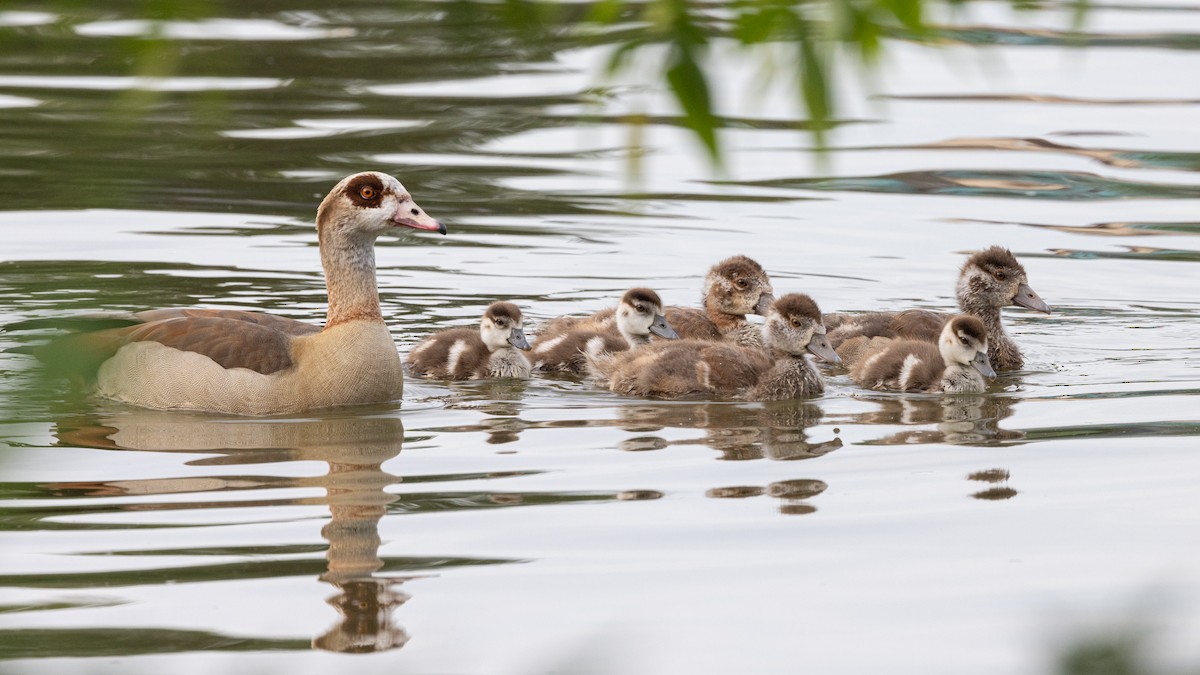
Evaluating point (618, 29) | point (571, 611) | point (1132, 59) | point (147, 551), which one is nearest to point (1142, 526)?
point (571, 611)

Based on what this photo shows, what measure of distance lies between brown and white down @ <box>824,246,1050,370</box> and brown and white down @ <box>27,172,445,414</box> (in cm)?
277

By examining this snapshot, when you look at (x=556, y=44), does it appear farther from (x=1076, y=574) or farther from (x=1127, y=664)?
(x=1076, y=574)

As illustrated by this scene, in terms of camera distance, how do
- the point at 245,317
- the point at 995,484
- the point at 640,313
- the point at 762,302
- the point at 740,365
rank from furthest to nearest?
the point at 762,302 → the point at 640,313 → the point at 740,365 → the point at 245,317 → the point at 995,484

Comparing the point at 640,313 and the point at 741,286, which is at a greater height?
the point at 741,286

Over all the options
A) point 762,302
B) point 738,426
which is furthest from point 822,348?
point 738,426

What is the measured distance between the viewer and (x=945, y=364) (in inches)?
365

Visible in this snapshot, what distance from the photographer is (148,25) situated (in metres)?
1.89

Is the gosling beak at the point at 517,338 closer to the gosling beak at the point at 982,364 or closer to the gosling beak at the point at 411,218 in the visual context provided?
the gosling beak at the point at 411,218

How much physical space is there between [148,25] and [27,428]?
451 millimetres

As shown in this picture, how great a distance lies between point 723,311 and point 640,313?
97 centimetres

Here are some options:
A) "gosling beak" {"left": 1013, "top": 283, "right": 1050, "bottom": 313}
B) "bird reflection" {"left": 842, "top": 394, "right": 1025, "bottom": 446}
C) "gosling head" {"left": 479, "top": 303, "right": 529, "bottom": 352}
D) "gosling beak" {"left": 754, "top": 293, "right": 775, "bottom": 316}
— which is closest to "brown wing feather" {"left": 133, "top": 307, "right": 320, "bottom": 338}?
"gosling head" {"left": 479, "top": 303, "right": 529, "bottom": 352}

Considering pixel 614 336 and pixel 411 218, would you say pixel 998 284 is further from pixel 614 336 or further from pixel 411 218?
pixel 411 218

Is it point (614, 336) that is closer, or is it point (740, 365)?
point (740, 365)

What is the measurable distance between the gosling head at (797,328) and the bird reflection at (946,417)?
408mm
